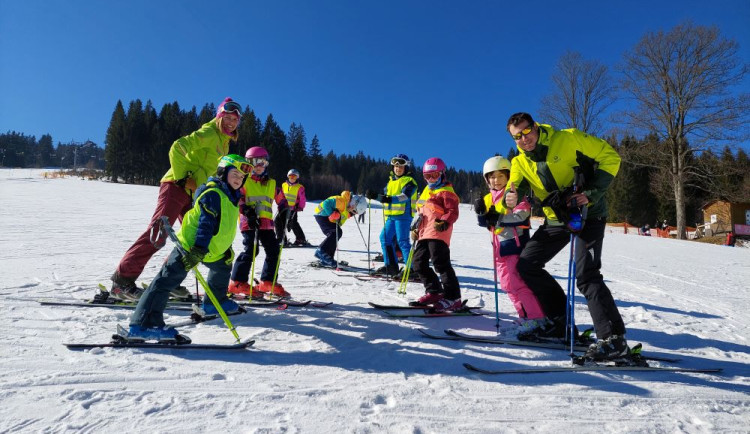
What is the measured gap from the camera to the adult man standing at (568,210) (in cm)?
313

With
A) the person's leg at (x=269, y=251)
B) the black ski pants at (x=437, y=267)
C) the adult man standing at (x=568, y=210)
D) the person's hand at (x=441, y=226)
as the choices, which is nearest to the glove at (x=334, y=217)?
the person's leg at (x=269, y=251)

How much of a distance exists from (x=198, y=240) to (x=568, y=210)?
10.0 ft

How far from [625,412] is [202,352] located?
3.01 meters

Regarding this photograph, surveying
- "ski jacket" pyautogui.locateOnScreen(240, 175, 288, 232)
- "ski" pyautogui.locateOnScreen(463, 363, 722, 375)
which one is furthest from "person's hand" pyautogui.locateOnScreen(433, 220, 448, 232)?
"ski jacket" pyautogui.locateOnScreen(240, 175, 288, 232)

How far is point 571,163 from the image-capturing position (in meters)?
3.35

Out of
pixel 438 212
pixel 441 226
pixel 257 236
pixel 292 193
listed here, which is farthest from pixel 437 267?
pixel 292 193

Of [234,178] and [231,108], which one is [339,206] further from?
[234,178]

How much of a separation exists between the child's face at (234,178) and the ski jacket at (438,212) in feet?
8.26

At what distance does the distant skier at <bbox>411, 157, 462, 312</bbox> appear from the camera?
494 centimetres

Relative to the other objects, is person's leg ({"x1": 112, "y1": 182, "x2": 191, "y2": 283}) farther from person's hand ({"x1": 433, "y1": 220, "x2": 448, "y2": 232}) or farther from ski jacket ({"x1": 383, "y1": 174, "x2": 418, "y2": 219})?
ski jacket ({"x1": 383, "y1": 174, "x2": 418, "y2": 219})

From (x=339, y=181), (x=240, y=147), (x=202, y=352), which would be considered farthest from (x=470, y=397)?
(x=339, y=181)

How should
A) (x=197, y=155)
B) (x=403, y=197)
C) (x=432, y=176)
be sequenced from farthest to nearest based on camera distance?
(x=403, y=197)
(x=432, y=176)
(x=197, y=155)

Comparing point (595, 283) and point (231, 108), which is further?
point (231, 108)

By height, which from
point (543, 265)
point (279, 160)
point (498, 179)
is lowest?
point (543, 265)
